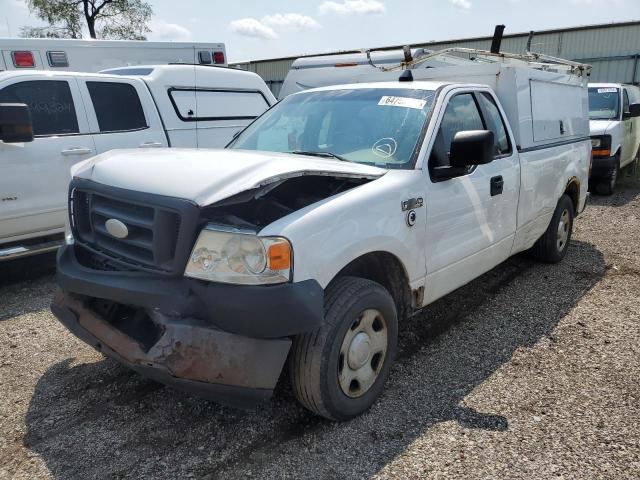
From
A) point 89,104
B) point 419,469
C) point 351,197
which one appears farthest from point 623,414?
point 89,104

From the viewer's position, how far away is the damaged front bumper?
7.93 ft

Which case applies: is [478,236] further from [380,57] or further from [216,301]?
[380,57]

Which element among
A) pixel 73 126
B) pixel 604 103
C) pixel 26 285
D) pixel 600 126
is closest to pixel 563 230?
pixel 600 126

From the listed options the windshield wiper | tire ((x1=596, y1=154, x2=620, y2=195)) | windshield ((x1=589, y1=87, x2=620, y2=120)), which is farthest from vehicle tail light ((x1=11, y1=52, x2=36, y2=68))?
windshield ((x1=589, y1=87, x2=620, y2=120))

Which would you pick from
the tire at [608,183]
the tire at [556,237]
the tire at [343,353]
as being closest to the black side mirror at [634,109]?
the tire at [608,183]

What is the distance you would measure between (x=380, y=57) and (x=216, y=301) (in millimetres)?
4752

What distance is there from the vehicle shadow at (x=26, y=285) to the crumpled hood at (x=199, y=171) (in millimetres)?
2182

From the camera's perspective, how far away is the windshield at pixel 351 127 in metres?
3.48

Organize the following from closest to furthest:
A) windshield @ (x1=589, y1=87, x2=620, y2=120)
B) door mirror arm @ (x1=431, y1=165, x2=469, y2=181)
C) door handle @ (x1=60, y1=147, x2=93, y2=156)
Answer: door mirror arm @ (x1=431, y1=165, x2=469, y2=181)
door handle @ (x1=60, y1=147, x2=93, y2=156)
windshield @ (x1=589, y1=87, x2=620, y2=120)

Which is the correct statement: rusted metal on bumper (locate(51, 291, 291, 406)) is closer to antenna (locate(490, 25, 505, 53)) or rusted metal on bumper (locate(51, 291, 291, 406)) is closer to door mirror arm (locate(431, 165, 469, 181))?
door mirror arm (locate(431, 165, 469, 181))

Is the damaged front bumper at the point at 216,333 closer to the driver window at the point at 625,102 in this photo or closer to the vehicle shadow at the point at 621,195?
the vehicle shadow at the point at 621,195

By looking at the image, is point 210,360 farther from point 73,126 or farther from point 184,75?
point 184,75

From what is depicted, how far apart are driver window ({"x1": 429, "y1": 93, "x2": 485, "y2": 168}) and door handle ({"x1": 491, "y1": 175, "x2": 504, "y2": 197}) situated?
16.6 inches

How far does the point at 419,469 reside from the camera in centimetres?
266
